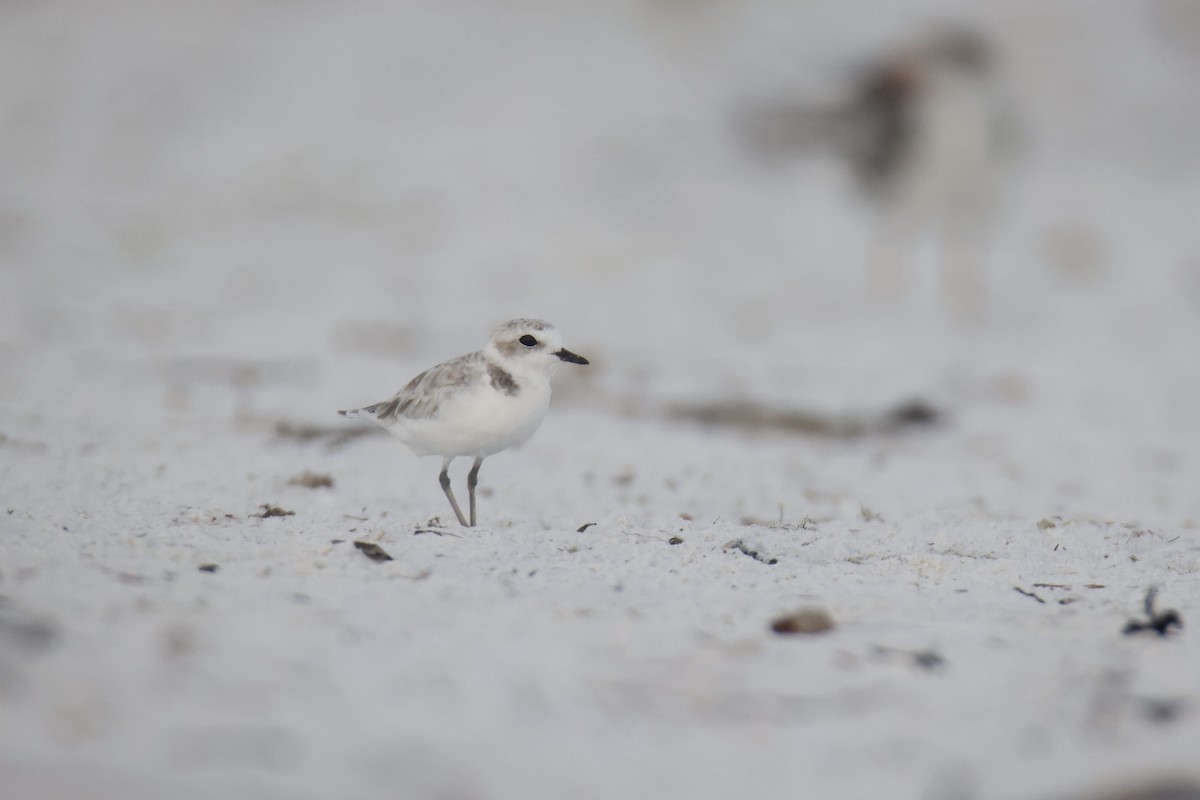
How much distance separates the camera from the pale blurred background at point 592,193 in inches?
332

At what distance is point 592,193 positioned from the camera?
13539 millimetres

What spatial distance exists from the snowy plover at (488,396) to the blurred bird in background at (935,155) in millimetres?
7610

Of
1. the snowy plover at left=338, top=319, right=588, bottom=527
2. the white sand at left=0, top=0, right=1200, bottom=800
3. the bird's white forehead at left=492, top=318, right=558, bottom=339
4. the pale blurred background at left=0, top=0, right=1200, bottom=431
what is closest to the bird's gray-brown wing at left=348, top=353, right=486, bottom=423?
the snowy plover at left=338, top=319, right=588, bottom=527

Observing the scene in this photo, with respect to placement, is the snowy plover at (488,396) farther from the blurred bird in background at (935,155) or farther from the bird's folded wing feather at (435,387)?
the blurred bird in background at (935,155)

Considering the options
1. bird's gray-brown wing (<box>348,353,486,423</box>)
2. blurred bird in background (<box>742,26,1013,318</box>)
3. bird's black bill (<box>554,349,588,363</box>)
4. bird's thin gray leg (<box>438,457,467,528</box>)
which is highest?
blurred bird in background (<box>742,26,1013,318</box>)

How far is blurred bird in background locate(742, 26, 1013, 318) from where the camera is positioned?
11781 millimetres

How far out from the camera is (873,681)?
2.68m

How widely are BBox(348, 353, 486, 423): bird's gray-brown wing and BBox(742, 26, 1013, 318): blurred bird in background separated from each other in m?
Answer: 7.66

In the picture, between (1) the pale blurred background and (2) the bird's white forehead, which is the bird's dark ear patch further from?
(1) the pale blurred background

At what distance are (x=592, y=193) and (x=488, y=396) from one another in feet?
32.0

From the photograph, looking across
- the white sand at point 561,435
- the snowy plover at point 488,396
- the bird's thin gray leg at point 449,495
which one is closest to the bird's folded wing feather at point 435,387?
the snowy plover at point 488,396

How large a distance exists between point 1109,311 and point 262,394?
7.88 m

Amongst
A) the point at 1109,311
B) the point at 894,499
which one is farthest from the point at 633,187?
the point at 894,499

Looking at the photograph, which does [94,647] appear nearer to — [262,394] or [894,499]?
[894,499]
